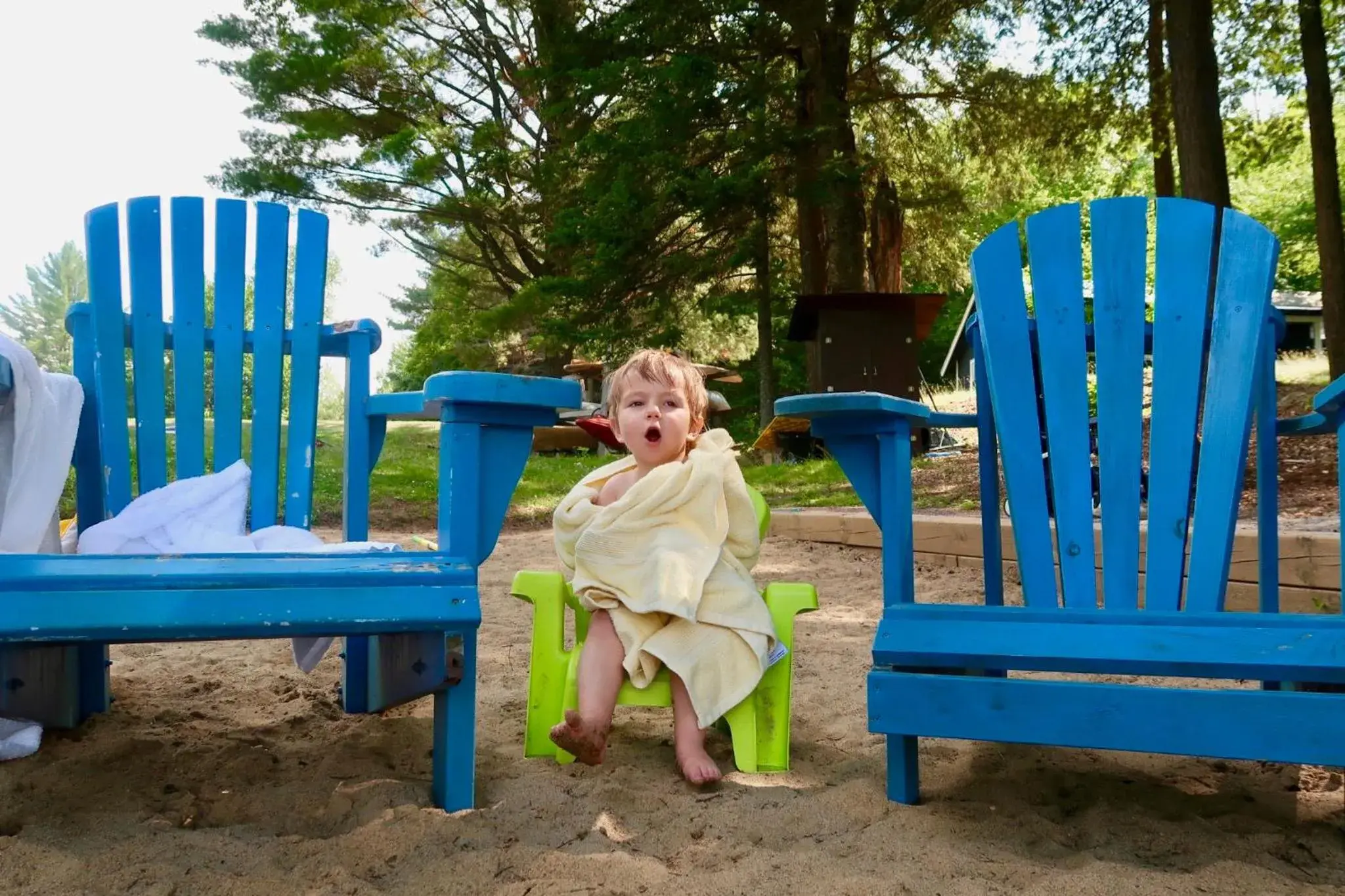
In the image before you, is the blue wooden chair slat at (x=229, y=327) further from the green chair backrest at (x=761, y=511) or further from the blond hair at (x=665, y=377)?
the green chair backrest at (x=761, y=511)

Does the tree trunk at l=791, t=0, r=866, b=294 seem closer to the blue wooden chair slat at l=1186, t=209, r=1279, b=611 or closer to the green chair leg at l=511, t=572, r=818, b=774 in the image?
the blue wooden chair slat at l=1186, t=209, r=1279, b=611

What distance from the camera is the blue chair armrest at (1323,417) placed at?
1857 mm

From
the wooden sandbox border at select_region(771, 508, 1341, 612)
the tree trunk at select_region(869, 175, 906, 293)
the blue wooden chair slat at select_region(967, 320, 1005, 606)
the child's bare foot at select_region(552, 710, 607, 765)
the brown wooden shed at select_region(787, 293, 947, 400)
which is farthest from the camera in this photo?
the tree trunk at select_region(869, 175, 906, 293)

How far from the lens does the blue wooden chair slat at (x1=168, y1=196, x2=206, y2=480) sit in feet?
8.58

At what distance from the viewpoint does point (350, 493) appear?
8.02 ft

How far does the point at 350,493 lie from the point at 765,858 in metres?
1.37

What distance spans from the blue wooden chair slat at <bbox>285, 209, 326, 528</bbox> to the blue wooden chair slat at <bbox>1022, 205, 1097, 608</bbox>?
176 cm

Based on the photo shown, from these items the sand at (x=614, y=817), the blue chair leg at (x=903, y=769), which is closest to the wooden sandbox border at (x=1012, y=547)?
the sand at (x=614, y=817)

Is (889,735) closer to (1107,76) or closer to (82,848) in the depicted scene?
(82,848)

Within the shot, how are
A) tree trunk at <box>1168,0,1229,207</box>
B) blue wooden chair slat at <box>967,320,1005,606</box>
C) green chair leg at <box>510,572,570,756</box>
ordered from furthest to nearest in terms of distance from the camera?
1. tree trunk at <box>1168,0,1229,207</box>
2. blue wooden chair slat at <box>967,320,1005,606</box>
3. green chair leg at <box>510,572,570,756</box>

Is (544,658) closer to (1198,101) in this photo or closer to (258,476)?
(258,476)

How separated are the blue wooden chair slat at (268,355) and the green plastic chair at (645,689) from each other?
0.79 metres

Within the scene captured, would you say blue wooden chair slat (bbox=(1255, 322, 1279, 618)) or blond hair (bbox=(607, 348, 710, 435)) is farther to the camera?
blond hair (bbox=(607, 348, 710, 435))

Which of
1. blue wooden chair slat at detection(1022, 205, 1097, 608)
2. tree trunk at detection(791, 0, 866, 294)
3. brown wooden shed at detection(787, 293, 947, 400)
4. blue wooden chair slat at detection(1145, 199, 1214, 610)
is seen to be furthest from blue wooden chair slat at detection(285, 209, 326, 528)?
brown wooden shed at detection(787, 293, 947, 400)
